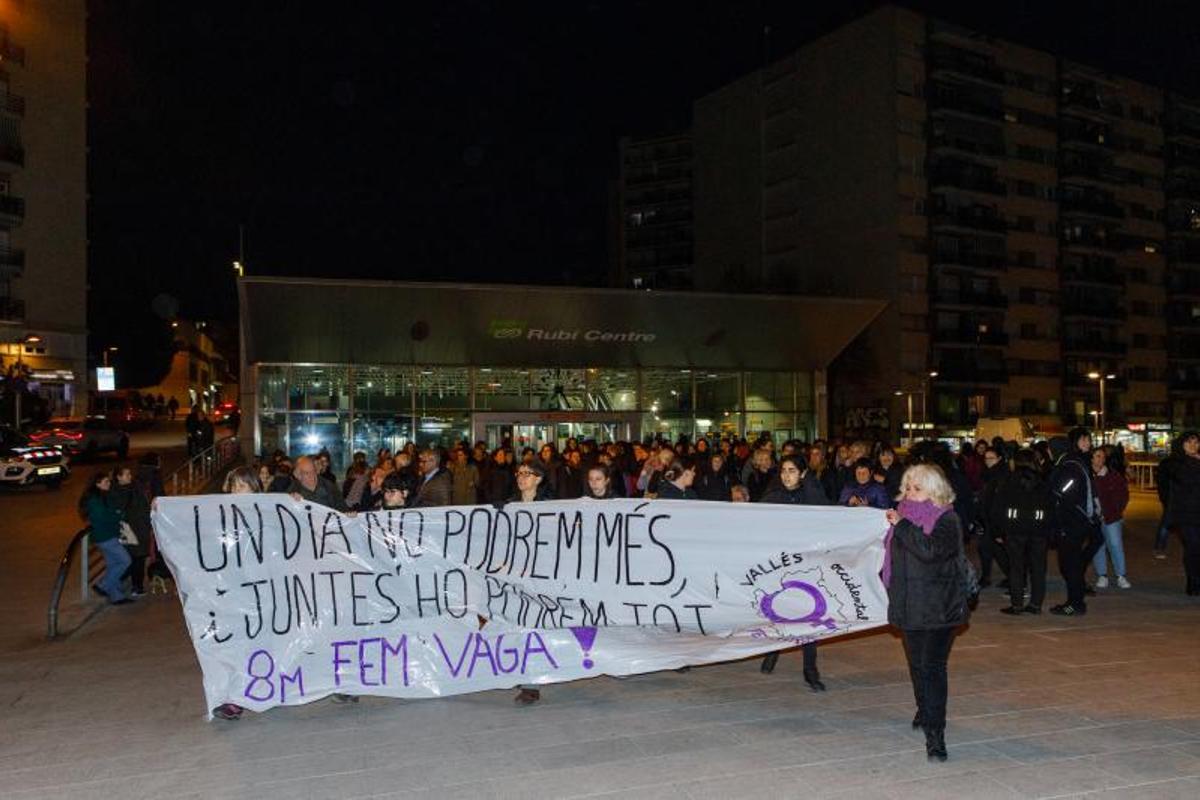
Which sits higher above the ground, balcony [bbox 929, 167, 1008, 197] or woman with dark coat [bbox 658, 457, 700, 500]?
balcony [bbox 929, 167, 1008, 197]

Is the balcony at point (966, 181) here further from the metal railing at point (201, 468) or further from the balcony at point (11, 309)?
the balcony at point (11, 309)

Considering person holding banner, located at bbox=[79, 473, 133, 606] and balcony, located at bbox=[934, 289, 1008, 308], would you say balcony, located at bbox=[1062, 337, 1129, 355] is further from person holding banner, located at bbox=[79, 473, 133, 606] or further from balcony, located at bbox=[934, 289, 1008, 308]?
person holding banner, located at bbox=[79, 473, 133, 606]

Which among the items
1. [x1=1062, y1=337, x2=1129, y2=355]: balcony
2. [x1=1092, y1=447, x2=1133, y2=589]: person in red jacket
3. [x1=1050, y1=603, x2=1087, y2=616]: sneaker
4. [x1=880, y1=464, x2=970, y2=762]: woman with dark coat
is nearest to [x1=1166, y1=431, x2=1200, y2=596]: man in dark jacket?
[x1=1092, y1=447, x2=1133, y2=589]: person in red jacket

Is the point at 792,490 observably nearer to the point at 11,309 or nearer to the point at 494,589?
the point at 494,589

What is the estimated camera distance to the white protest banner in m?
6.98

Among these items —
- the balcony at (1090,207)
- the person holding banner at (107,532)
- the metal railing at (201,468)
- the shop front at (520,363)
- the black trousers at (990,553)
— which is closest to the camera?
→ the black trousers at (990,553)

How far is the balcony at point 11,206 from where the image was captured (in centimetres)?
5125

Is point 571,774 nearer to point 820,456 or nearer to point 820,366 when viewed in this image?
point 820,456

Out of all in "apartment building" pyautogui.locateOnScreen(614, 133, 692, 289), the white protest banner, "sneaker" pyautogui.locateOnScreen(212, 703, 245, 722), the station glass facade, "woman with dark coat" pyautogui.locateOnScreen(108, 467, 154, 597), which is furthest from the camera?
"apartment building" pyautogui.locateOnScreen(614, 133, 692, 289)

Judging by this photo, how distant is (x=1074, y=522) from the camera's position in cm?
1021

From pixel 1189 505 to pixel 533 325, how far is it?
21.3 m

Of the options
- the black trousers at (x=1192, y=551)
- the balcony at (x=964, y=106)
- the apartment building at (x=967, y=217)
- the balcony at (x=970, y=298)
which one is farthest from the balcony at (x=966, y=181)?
the black trousers at (x=1192, y=551)

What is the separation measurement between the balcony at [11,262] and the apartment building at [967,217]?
138 feet

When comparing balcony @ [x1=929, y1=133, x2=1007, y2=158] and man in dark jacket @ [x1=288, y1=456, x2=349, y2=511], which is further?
balcony @ [x1=929, y1=133, x2=1007, y2=158]
